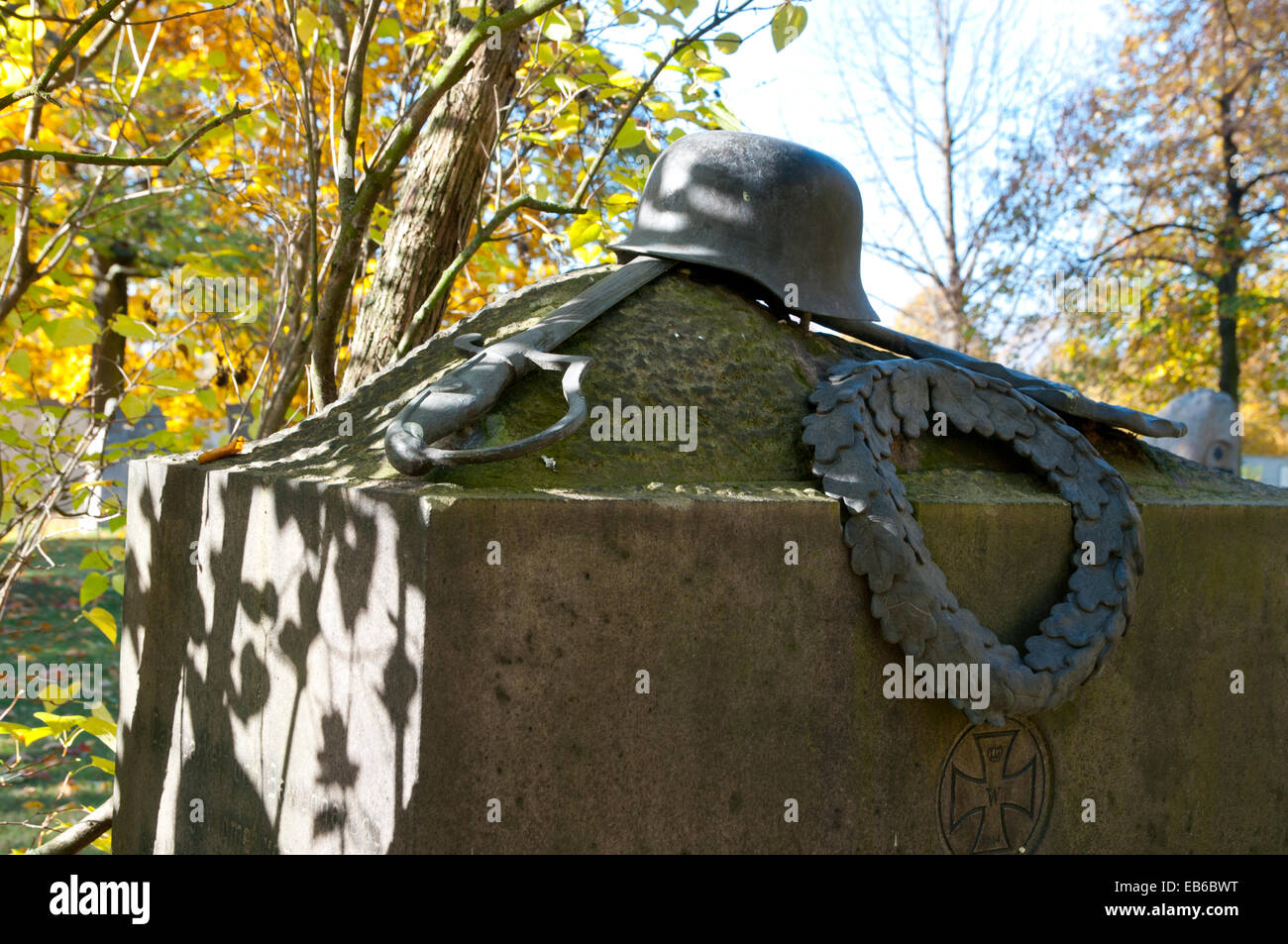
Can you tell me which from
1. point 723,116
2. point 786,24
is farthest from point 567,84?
point 786,24

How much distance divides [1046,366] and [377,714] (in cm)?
1604

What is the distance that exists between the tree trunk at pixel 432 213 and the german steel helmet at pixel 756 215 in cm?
100

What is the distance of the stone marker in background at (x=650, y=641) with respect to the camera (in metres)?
2.42

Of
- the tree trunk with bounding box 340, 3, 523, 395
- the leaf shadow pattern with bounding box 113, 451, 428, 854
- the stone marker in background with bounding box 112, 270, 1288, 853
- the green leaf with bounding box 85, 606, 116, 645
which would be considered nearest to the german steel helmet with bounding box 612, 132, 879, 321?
the stone marker in background with bounding box 112, 270, 1288, 853

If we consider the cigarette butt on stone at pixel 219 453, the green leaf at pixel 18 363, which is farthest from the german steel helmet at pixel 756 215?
the green leaf at pixel 18 363

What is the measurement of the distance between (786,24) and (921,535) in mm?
1728

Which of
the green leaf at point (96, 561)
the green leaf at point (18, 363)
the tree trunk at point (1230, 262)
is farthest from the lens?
the tree trunk at point (1230, 262)

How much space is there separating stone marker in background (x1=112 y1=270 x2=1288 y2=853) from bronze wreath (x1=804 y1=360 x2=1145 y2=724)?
0.07 metres

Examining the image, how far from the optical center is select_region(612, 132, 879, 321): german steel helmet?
3564 millimetres

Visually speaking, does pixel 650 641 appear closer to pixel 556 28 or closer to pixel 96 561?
pixel 556 28

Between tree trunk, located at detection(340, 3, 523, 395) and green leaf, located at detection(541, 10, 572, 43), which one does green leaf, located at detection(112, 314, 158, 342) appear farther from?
green leaf, located at detection(541, 10, 572, 43)

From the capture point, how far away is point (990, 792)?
3023mm

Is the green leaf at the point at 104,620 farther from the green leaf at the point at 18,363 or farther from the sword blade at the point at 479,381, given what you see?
the sword blade at the point at 479,381

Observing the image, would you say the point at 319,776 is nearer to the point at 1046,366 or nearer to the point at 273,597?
the point at 273,597
